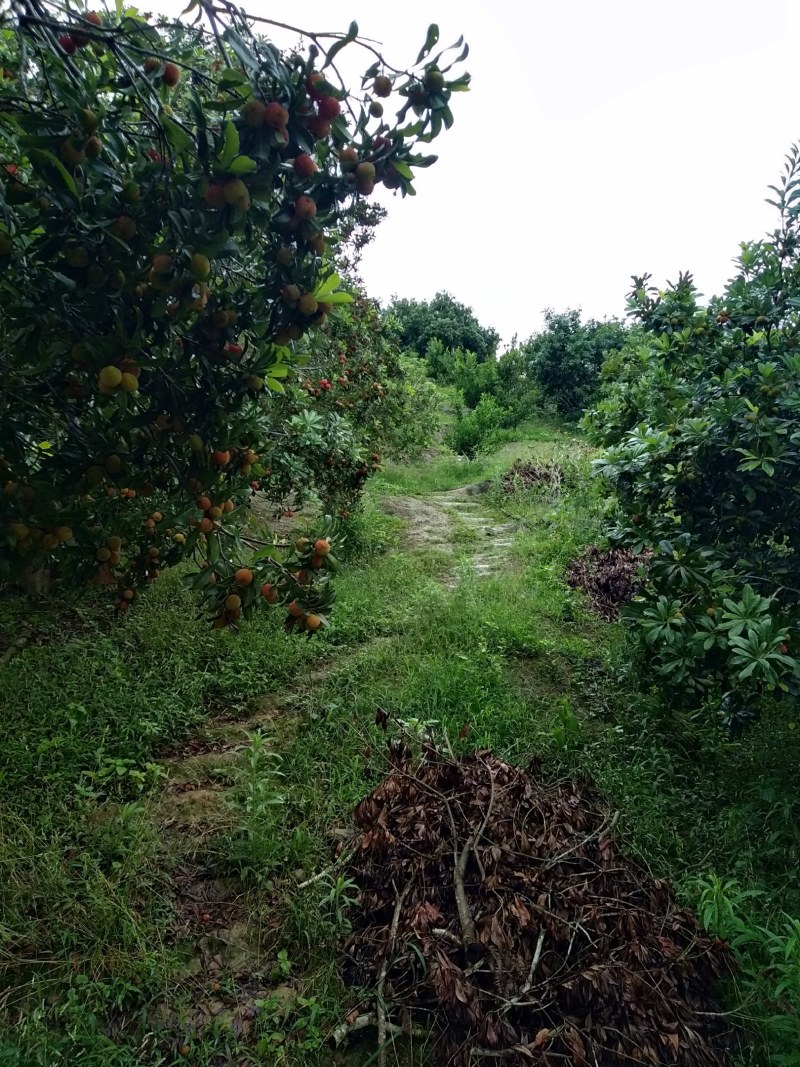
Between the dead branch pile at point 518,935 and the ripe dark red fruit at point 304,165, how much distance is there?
2.02 m

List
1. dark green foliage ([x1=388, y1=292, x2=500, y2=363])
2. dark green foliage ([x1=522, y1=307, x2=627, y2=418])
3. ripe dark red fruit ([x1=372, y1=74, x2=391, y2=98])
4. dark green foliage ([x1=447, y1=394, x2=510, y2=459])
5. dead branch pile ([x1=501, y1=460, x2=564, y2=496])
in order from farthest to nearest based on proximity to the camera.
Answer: dark green foliage ([x1=388, y1=292, x2=500, y2=363]) → dark green foliage ([x1=522, y1=307, x2=627, y2=418]) → dark green foliage ([x1=447, y1=394, x2=510, y2=459]) → dead branch pile ([x1=501, y1=460, x2=564, y2=496]) → ripe dark red fruit ([x1=372, y1=74, x2=391, y2=98])

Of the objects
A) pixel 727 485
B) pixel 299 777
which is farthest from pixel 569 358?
pixel 299 777

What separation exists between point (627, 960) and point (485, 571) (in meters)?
3.68

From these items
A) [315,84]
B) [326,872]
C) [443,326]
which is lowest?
[326,872]

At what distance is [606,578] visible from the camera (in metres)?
4.93

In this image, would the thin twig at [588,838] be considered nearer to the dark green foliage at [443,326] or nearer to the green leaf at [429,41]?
the green leaf at [429,41]

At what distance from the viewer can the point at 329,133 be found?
138 centimetres

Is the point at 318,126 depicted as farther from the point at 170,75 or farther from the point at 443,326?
the point at 443,326

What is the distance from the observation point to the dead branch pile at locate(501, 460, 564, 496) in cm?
781

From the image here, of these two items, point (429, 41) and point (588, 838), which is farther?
point (588, 838)

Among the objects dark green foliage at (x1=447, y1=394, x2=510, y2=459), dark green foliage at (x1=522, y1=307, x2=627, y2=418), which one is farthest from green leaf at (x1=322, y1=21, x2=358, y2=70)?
dark green foliage at (x1=522, y1=307, x2=627, y2=418)

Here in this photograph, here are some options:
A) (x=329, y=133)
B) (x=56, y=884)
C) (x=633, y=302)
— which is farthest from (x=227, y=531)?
(x=633, y=302)

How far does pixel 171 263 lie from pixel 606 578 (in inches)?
168

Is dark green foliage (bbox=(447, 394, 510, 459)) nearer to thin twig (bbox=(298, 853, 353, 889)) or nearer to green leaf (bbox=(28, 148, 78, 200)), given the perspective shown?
thin twig (bbox=(298, 853, 353, 889))
